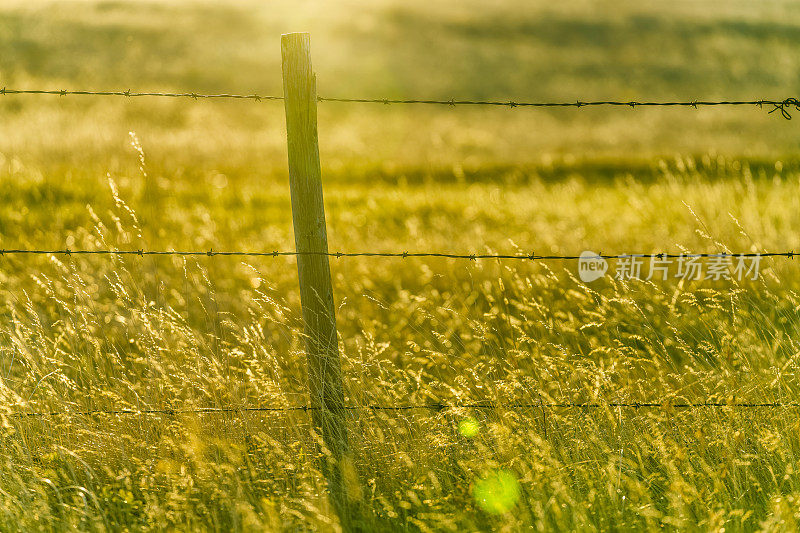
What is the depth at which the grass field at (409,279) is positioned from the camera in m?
3.82

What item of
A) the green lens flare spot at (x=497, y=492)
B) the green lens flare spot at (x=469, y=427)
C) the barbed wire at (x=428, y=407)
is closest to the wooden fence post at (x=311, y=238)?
the barbed wire at (x=428, y=407)

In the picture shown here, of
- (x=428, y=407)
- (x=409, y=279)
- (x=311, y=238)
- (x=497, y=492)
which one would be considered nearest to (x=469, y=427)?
(x=428, y=407)

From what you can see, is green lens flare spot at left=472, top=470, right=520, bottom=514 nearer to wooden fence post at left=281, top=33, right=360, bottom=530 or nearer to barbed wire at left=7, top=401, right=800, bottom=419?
barbed wire at left=7, top=401, right=800, bottom=419

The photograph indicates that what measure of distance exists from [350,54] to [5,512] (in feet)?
83.5

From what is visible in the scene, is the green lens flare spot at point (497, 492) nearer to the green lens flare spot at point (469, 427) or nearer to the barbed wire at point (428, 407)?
the green lens flare spot at point (469, 427)

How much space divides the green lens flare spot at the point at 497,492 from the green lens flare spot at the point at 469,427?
289mm

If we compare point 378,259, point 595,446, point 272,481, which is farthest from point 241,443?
point 378,259

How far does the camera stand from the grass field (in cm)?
382

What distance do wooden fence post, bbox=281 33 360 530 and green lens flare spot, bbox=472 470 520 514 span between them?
71 centimetres

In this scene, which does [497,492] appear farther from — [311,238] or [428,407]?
[311,238]

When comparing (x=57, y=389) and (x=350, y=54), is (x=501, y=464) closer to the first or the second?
(x=57, y=389)

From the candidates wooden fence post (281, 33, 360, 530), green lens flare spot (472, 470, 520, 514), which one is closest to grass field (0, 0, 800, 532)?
green lens flare spot (472, 470, 520, 514)

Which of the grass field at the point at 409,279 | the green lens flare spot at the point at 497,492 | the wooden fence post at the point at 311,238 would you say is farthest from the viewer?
the wooden fence post at the point at 311,238

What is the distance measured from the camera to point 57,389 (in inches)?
181
